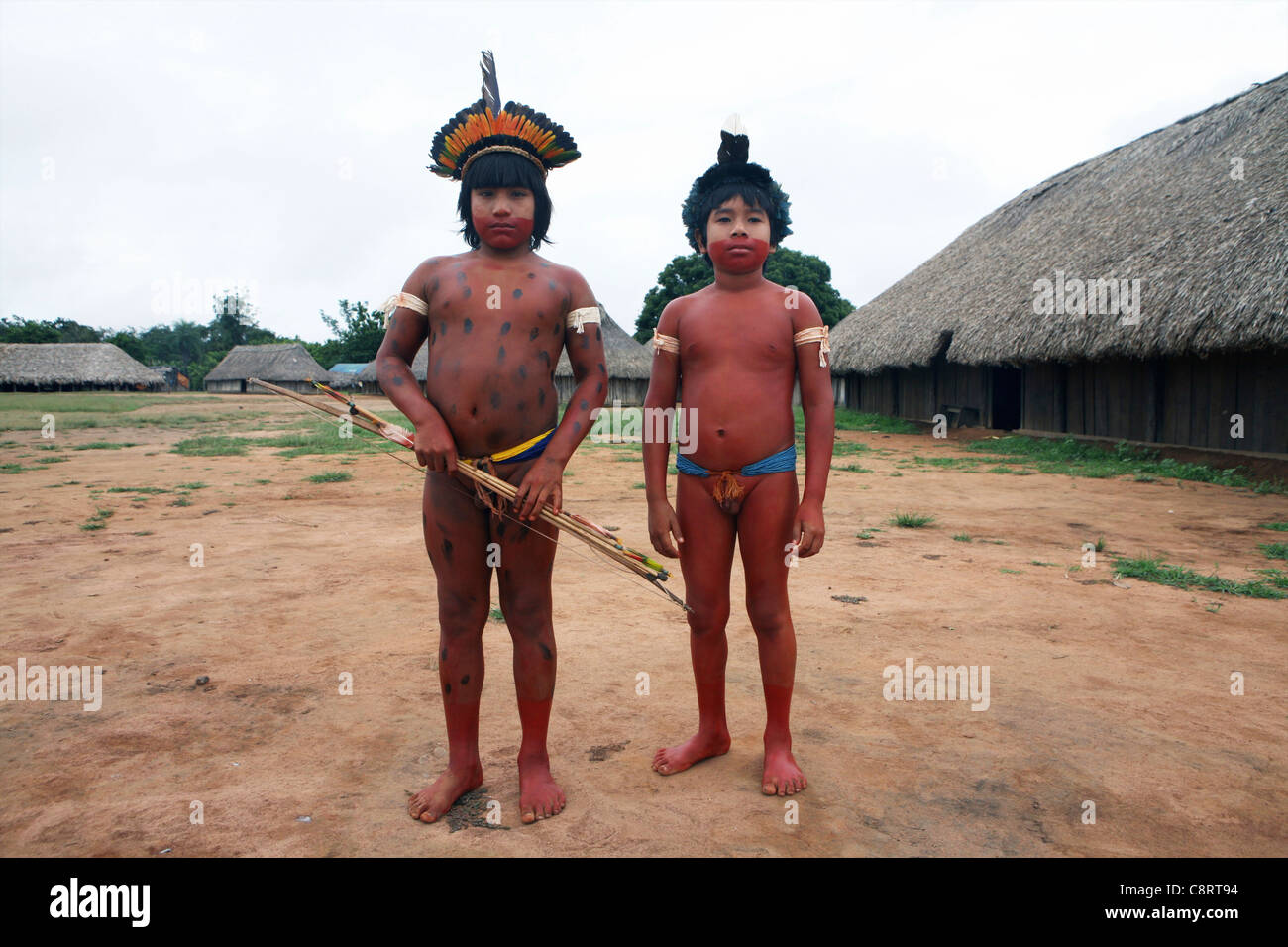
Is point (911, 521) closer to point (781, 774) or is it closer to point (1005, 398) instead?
point (781, 774)

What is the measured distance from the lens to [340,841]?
7.10ft

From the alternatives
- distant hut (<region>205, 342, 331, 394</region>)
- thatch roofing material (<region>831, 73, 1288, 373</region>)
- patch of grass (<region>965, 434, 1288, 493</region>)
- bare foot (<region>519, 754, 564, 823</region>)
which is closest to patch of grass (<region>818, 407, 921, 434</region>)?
thatch roofing material (<region>831, 73, 1288, 373</region>)

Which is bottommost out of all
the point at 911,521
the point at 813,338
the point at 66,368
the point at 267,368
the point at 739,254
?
the point at 911,521

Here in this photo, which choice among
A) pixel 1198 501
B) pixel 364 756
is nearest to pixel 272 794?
pixel 364 756

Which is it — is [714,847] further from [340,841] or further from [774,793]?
[340,841]

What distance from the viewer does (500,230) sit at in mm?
2486

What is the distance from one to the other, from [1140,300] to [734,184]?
10.3 m

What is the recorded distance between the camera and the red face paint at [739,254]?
263 cm

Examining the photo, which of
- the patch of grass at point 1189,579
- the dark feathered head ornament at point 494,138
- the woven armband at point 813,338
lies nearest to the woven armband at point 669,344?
the woven armband at point 813,338

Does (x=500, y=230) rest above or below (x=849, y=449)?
above

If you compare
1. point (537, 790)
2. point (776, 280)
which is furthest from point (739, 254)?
point (776, 280)

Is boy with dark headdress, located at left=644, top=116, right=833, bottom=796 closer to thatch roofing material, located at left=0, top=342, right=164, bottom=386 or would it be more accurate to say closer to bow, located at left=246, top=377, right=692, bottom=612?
bow, located at left=246, top=377, right=692, bottom=612

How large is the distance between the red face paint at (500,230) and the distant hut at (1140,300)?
31.0ft
